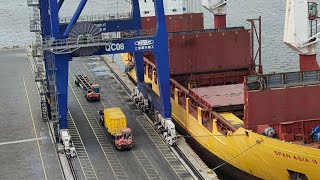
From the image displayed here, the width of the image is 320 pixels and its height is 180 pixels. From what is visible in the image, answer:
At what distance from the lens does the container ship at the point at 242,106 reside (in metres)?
29.8

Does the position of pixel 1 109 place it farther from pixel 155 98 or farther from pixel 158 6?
pixel 158 6

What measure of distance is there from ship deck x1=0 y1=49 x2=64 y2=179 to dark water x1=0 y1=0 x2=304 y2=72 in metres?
18.5

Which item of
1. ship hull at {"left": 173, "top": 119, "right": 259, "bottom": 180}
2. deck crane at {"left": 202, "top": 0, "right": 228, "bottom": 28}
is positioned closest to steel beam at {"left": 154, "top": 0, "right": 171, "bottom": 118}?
ship hull at {"left": 173, "top": 119, "right": 259, "bottom": 180}

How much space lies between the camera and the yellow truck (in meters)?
35.7

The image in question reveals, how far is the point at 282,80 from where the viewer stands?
31.2m

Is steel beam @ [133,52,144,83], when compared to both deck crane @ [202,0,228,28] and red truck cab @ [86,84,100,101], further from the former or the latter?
deck crane @ [202,0,228,28]

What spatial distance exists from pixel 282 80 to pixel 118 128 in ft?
37.6

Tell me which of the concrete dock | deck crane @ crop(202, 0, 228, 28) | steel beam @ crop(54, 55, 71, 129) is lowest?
the concrete dock

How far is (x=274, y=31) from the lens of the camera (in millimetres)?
77688

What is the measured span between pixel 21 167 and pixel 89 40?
9.10m

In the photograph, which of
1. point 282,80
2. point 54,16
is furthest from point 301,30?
point 54,16

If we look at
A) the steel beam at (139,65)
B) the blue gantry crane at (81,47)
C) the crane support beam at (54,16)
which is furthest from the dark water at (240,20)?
the crane support beam at (54,16)

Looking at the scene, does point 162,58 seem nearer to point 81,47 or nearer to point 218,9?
point 81,47

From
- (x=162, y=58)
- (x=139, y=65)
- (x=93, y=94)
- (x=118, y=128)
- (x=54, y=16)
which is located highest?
(x=54, y=16)
